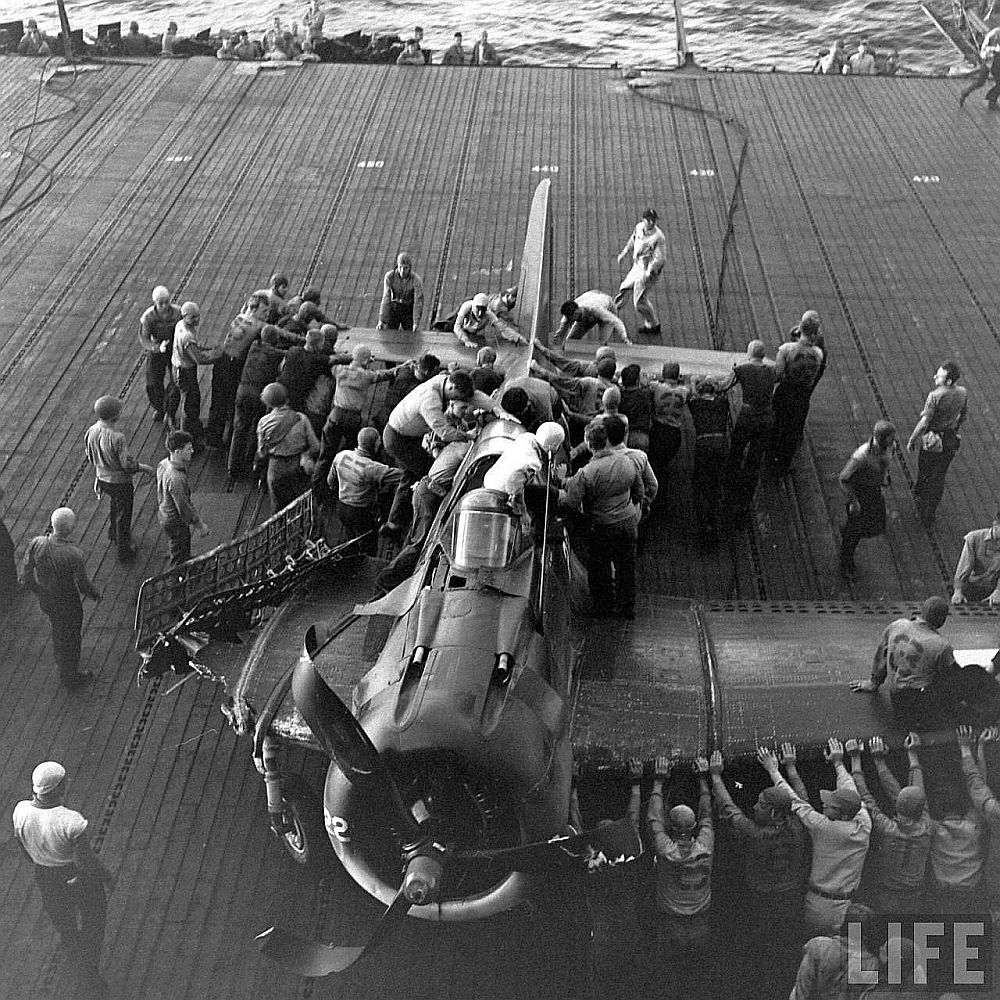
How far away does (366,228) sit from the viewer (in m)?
14.9

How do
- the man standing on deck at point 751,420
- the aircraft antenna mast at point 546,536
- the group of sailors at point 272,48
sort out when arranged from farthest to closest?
the group of sailors at point 272,48 < the man standing on deck at point 751,420 < the aircraft antenna mast at point 546,536

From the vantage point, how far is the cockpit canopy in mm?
6250

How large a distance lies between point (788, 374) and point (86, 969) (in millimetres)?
7155

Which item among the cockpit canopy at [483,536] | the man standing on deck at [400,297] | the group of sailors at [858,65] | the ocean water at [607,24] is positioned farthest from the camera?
the ocean water at [607,24]

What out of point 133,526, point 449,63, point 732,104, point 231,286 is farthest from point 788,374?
point 449,63

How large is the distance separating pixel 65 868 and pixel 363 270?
9472 mm

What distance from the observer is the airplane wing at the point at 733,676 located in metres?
6.74

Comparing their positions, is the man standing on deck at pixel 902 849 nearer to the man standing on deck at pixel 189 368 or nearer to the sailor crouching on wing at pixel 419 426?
the sailor crouching on wing at pixel 419 426

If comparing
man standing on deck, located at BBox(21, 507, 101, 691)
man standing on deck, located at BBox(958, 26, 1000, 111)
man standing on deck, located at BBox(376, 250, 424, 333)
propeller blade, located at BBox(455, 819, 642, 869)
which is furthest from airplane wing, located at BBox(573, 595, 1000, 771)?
man standing on deck, located at BBox(958, 26, 1000, 111)

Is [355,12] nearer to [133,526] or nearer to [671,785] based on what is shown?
[133,526]

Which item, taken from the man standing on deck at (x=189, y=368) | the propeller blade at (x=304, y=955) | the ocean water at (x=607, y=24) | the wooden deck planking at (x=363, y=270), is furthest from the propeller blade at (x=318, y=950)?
the ocean water at (x=607, y=24)

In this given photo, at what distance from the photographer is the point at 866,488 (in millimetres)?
8594

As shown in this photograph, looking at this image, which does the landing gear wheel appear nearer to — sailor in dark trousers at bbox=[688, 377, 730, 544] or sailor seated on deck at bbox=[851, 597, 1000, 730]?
sailor seated on deck at bbox=[851, 597, 1000, 730]

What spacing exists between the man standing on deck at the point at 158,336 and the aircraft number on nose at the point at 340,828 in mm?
5931
